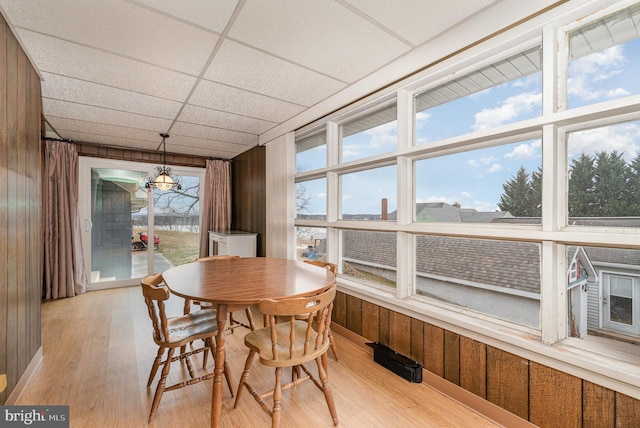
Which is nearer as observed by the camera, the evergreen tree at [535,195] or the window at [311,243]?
the evergreen tree at [535,195]

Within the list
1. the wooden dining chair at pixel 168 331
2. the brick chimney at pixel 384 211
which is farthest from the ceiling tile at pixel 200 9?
the brick chimney at pixel 384 211

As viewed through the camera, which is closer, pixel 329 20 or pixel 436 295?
pixel 329 20

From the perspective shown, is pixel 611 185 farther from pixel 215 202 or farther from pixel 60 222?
pixel 60 222

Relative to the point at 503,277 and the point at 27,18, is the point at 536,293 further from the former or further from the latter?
the point at 27,18

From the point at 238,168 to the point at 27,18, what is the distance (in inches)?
141

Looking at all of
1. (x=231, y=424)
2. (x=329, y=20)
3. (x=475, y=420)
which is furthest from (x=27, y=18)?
(x=475, y=420)

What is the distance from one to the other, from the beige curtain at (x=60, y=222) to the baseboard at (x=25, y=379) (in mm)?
2270

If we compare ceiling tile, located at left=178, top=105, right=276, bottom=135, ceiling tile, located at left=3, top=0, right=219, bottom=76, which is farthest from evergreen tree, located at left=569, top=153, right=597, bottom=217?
ceiling tile, located at left=178, top=105, right=276, bottom=135

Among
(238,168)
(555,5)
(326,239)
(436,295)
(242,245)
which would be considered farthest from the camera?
(238,168)

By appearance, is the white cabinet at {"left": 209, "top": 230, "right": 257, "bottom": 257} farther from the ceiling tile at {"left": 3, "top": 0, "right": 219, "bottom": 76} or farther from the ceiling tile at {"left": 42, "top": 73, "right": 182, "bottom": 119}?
the ceiling tile at {"left": 3, "top": 0, "right": 219, "bottom": 76}

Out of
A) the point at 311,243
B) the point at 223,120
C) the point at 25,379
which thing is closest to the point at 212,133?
the point at 223,120

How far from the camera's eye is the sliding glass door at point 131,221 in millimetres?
4480

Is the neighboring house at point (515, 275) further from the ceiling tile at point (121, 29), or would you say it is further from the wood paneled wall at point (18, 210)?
the wood paneled wall at point (18, 210)

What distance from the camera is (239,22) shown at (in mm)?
1660
